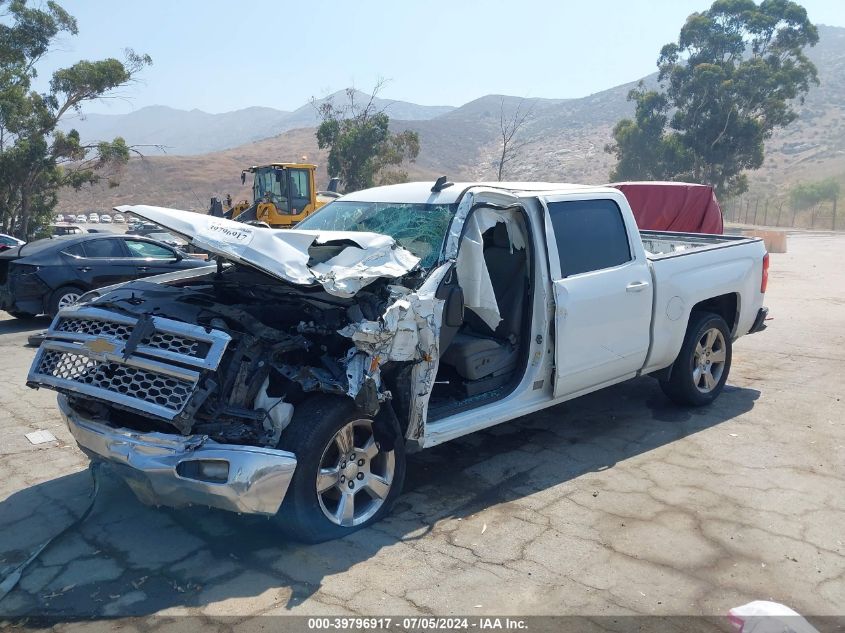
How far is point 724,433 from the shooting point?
19.2 feet

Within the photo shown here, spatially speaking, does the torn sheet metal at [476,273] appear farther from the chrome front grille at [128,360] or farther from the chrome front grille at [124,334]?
the chrome front grille at [124,334]

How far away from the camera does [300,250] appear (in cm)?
416

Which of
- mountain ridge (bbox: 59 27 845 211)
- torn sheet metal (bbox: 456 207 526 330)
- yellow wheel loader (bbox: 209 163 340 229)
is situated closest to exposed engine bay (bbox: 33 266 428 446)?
torn sheet metal (bbox: 456 207 526 330)

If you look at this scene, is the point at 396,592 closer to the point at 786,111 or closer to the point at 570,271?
the point at 570,271

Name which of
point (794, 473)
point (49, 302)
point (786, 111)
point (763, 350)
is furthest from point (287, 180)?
point (786, 111)

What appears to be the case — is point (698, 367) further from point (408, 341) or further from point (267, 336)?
point (267, 336)

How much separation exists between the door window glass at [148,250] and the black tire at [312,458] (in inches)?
330

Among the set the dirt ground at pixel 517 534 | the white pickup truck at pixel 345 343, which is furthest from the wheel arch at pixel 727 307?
the white pickup truck at pixel 345 343

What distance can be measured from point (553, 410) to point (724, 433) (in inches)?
54.9

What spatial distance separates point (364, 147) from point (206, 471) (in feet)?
113

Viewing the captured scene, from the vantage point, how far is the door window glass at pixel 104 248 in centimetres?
1090

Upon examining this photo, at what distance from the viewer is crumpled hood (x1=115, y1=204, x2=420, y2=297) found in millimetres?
3898

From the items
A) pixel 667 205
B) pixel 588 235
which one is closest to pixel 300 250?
pixel 588 235

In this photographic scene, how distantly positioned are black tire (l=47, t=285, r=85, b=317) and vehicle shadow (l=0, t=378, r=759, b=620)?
6250 mm
